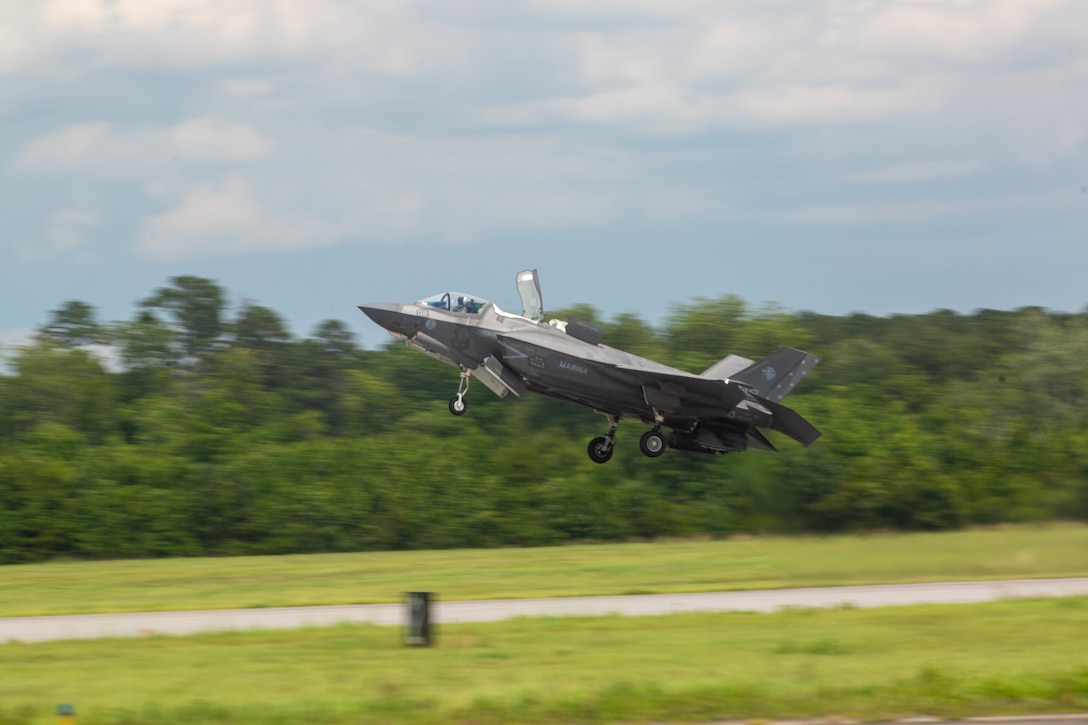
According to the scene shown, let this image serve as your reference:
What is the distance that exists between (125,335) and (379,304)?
69224 mm

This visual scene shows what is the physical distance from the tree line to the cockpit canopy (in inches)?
293

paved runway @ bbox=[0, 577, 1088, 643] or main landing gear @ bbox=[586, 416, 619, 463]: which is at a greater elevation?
main landing gear @ bbox=[586, 416, 619, 463]

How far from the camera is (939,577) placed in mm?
33406

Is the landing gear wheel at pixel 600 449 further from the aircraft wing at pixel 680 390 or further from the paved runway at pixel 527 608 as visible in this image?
the paved runway at pixel 527 608

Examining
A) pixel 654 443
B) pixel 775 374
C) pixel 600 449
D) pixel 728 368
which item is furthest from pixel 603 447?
pixel 775 374

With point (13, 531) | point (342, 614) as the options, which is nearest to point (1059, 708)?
point (342, 614)

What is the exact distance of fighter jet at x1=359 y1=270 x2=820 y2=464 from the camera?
30.6 m

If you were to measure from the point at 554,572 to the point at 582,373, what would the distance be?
10.4 meters

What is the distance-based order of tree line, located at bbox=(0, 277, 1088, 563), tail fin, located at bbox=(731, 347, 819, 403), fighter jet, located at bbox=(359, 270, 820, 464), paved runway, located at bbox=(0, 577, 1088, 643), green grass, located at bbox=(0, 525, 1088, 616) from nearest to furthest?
paved runway, located at bbox=(0, 577, 1088, 643), green grass, located at bbox=(0, 525, 1088, 616), fighter jet, located at bbox=(359, 270, 820, 464), tail fin, located at bbox=(731, 347, 819, 403), tree line, located at bbox=(0, 277, 1088, 563)

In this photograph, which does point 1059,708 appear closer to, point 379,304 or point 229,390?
point 379,304

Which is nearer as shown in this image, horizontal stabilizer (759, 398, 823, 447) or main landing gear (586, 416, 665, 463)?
horizontal stabilizer (759, 398, 823, 447)

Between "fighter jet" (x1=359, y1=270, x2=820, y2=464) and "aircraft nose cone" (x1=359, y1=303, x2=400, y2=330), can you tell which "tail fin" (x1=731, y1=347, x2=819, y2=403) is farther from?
"aircraft nose cone" (x1=359, y1=303, x2=400, y2=330)

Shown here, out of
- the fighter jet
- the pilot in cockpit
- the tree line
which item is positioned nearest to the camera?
the fighter jet

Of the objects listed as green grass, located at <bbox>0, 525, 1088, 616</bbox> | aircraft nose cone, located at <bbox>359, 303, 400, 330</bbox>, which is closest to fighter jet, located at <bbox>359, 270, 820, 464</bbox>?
aircraft nose cone, located at <bbox>359, 303, 400, 330</bbox>
